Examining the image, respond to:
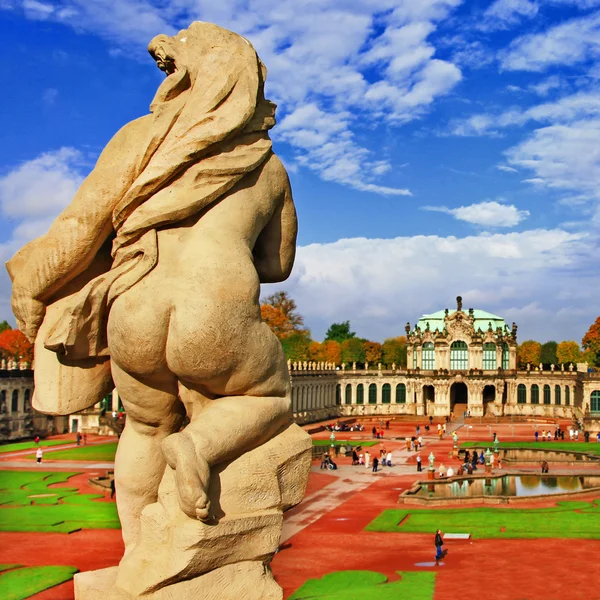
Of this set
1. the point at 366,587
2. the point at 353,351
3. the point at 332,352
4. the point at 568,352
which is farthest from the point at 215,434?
the point at 568,352

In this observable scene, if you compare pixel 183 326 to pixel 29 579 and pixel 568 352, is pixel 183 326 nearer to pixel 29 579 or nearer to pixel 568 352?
pixel 29 579

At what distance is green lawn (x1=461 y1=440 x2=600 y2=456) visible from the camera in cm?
5569

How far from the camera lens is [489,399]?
97.2 meters

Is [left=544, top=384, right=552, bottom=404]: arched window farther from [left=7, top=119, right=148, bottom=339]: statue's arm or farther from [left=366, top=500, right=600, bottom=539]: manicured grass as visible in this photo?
[left=7, top=119, right=148, bottom=339]: statue's arm

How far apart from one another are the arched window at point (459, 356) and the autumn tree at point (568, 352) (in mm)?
28333

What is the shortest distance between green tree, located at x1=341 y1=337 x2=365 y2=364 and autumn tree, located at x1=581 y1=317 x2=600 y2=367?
31.1 meters

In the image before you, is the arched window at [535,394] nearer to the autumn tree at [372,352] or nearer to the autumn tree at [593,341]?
the autumn tree at [593,341]

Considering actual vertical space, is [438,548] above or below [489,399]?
below

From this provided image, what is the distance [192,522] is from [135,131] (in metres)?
2.73

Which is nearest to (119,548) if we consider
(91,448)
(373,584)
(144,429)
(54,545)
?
(54,545)

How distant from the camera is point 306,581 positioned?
70.0 feet

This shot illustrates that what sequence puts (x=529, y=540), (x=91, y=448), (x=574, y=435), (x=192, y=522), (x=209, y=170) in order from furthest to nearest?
1. (x=574, y=435)
2. (x=91, y=448)
3. (x=529, y=540)
4. (x=209, y=170)
5. (x=192, y=522)

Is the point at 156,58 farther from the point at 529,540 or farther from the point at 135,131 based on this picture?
the point at 529,540

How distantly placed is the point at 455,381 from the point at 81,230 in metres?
92.3
